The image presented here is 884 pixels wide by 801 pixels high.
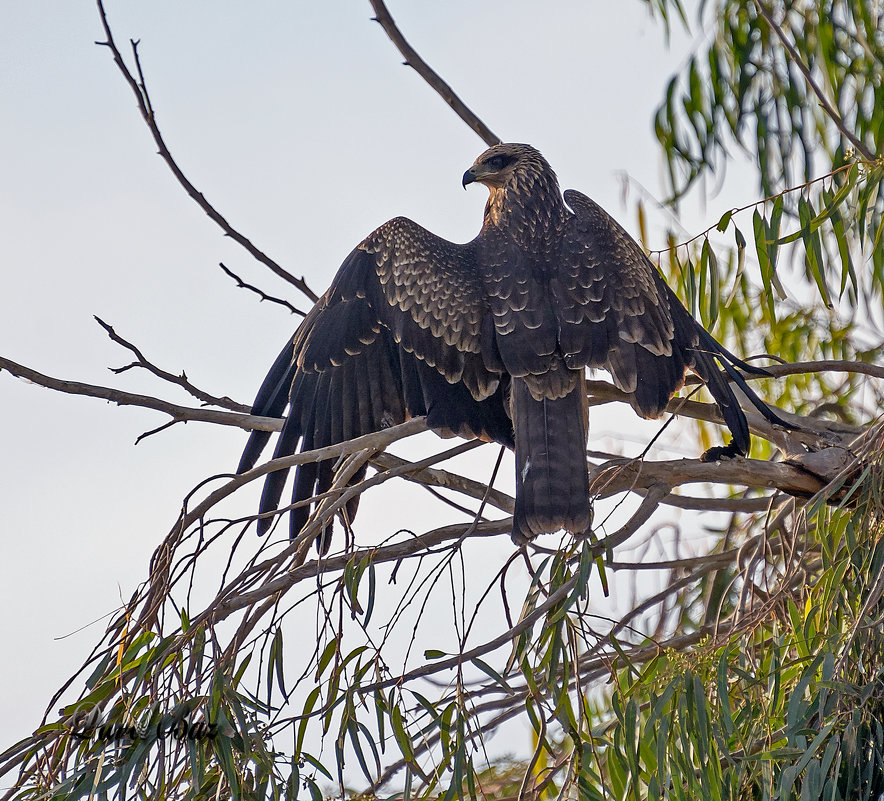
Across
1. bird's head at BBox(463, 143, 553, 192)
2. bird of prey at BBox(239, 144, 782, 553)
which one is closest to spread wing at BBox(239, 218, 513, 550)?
bird of prey at BBox(239, 144, 782, 553)

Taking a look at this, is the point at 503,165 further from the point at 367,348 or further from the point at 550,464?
the point at 550,464

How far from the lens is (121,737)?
2.27 meters

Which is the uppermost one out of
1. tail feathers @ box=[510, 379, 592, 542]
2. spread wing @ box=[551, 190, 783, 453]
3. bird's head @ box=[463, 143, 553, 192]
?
bird's head @ box=[463, 143, 553, 192]

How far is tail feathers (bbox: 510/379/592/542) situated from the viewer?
8.61 ft

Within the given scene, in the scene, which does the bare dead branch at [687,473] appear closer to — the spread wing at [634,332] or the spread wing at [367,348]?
the spread wing at [634,332]

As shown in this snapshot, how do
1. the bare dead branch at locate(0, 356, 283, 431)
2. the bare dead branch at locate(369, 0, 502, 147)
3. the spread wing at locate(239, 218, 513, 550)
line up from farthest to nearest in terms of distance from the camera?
the bare dead branch at locate(369, 0, 502, 147) < the spread wing at locate(239, 218, 513, 550) < the bare dead branch at locate(0, 356, 283, 431)

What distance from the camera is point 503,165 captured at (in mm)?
3777

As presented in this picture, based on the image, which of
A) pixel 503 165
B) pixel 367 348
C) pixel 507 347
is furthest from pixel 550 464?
pixel 503 165

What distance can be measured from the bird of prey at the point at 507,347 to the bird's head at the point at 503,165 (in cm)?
2

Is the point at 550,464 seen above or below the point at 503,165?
below

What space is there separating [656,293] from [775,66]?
7.41ft

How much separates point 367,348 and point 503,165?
0.89m

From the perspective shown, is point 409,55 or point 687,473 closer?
point 687,473

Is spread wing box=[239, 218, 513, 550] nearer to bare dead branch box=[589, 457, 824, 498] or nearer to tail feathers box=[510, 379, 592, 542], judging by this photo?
tail feathers box=[510, 379, 592, 542]
